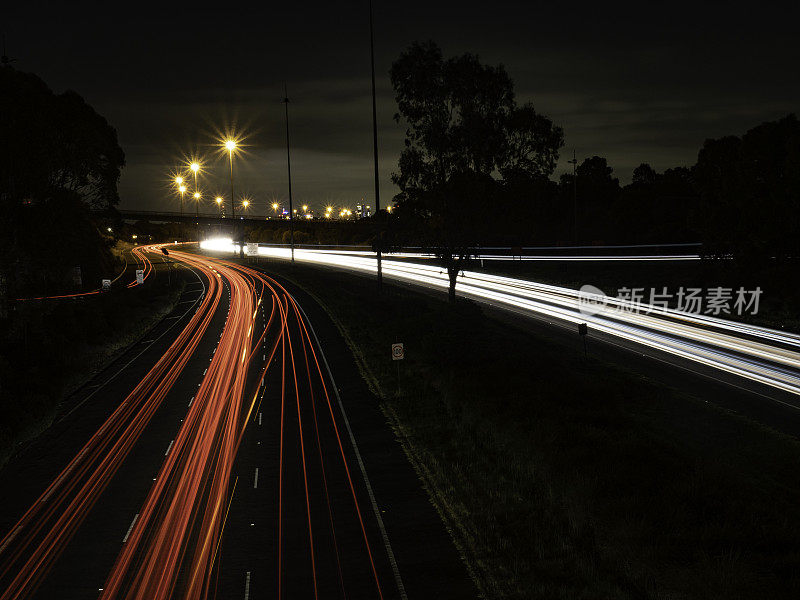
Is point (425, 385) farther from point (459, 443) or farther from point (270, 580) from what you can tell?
point (270, 580)

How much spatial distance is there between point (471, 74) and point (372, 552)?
34738 millimetres

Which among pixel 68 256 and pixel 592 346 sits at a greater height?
pixel 68 256

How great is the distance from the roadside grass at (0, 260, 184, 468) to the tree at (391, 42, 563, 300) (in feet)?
69.5

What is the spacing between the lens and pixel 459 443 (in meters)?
20.4

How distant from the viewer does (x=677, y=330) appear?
35594 millimetres

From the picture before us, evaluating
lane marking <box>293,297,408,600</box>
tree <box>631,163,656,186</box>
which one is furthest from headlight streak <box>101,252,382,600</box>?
tree <box>631,163,656,186</box>

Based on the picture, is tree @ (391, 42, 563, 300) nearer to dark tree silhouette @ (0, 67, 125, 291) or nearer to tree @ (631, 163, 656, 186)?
dark tree silhouette @ (0, 67, 125, 291)

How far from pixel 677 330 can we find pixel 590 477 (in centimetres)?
2246

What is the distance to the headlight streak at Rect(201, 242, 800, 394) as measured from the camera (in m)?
27.7

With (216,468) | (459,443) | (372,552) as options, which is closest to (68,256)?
(216,468)

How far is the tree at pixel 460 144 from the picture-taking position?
1661 inches

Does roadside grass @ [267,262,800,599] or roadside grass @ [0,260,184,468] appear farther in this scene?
roadside grass @ [0,260,184,468]

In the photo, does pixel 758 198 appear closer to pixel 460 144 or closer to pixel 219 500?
pixel 460 144

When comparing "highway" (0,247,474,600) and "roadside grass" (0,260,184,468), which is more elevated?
Answer: "roadside grass" (0,260,184,468)
